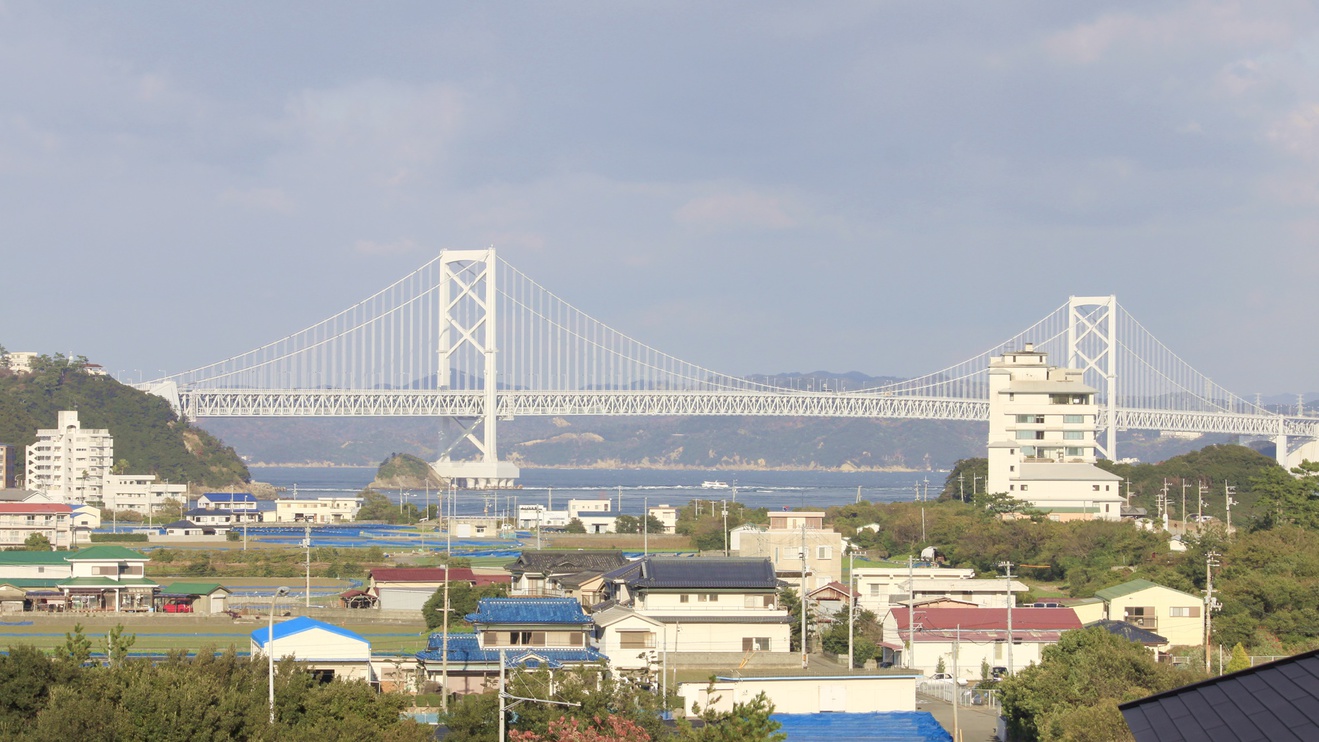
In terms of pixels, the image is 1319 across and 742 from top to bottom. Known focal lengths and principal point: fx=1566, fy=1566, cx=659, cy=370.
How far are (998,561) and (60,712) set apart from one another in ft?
82.9

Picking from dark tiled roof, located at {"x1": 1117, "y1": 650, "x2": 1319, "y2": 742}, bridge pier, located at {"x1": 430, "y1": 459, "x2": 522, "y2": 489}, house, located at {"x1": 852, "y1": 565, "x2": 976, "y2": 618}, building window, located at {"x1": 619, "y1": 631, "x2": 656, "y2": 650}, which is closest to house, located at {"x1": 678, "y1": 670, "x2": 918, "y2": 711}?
building window, located at {"x1": 619, "y1": 631, "x2": 656, "y2": 650}

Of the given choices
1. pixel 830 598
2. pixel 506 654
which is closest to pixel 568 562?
pixel 830 598

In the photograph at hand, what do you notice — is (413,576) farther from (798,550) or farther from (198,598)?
(798,550)

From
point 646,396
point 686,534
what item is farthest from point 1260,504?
point 646,396

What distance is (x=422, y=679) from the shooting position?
18766 mm

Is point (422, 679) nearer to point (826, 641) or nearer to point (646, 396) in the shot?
point (826, 641)

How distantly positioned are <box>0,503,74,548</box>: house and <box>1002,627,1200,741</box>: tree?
30.7m

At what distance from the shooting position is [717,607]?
21.5 meters

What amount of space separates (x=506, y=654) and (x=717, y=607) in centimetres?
430

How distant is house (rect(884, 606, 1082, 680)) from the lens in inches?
871

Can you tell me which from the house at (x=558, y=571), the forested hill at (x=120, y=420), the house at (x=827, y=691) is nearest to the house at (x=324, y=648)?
the house at (x=827, y=691)

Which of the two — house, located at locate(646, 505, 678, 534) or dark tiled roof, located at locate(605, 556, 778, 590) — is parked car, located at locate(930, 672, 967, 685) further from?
house, located at locate(646, 505, 678, 534)

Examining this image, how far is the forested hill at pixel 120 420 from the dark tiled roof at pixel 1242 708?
220 feet

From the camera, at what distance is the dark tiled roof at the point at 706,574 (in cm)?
2161
